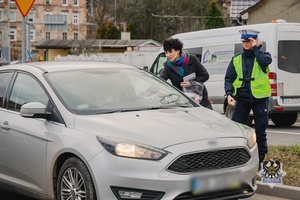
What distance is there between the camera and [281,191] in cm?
698

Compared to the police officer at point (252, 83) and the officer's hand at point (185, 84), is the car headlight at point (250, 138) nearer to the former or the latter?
the police officer at point (252, 83)

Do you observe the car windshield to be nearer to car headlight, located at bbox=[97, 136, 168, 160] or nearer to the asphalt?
car headlight, located at bbox=[97, 136, 168, 160]

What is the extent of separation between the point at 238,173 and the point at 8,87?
2976 mm

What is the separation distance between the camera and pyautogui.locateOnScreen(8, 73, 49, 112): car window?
659 cm

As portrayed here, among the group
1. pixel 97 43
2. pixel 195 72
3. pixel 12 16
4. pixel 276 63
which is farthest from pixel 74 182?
pixel 12 16

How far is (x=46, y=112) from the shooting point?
6.19 m

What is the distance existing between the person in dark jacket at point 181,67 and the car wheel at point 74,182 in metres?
3.10

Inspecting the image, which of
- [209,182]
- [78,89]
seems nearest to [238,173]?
[209,182]

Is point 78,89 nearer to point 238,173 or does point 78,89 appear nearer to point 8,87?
point 8,87

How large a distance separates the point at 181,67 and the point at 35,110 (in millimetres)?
3018

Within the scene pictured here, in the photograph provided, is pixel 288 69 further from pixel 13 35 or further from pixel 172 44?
pixel 13 35

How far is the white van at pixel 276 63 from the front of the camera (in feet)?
47.1

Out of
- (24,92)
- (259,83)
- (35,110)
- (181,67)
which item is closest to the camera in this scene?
(35,110)

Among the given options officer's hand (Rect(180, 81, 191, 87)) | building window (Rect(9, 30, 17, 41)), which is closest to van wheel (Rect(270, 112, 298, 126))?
officer's hand (Rect(180, 81, 191, 87))
